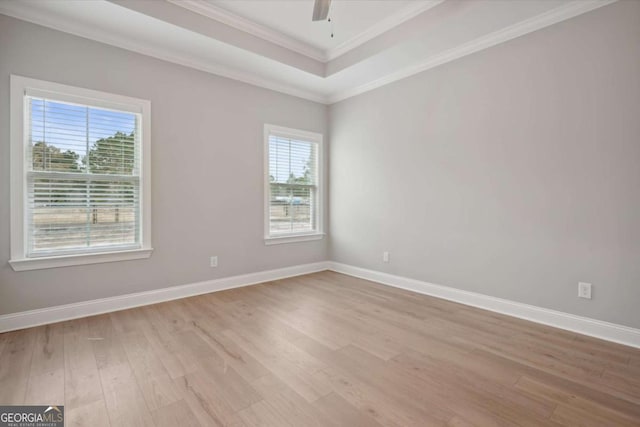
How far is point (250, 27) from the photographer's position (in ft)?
10.8

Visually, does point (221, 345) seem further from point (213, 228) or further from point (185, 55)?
point (185, 55)

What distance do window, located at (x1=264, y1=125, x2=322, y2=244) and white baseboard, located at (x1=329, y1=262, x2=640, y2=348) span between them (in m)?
1.32

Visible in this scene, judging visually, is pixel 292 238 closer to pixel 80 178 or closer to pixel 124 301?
pixel 124 301

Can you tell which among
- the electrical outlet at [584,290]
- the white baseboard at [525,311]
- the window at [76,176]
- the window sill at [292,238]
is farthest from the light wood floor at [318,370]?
the window sill at [292,238]

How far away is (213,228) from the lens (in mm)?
3770

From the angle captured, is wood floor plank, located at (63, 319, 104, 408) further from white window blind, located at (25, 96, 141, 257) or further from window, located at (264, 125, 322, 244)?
window, located at (264, 125, 322, 244)

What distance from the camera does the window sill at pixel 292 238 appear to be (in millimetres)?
4282

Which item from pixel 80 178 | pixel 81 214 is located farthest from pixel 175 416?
pixel 80 178

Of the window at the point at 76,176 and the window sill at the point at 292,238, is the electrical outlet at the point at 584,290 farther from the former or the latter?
the window at the point at 76,176

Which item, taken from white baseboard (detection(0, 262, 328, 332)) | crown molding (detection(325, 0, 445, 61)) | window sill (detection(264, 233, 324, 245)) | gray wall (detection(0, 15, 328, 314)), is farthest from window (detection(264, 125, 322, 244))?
crown molding (detection(325, 0, 445, 61))

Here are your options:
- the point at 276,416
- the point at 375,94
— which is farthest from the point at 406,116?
the point at 276,416

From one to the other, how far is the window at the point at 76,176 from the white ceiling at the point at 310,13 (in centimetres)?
151

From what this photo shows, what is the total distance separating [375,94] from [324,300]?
2876 millimetres

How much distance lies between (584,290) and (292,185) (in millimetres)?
3531
